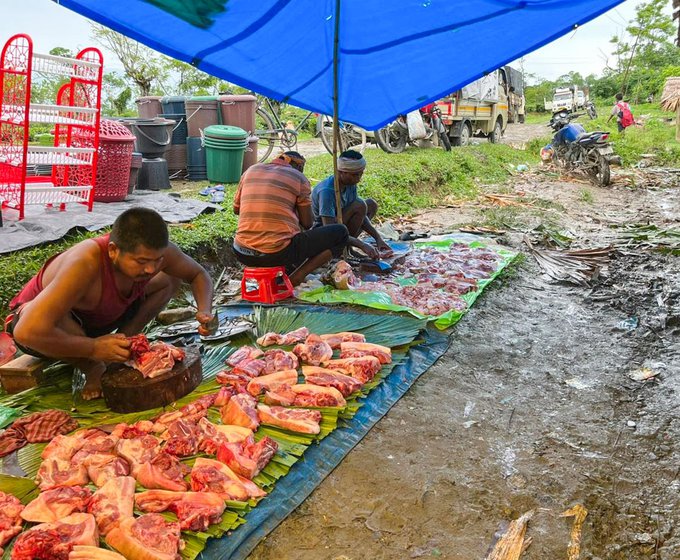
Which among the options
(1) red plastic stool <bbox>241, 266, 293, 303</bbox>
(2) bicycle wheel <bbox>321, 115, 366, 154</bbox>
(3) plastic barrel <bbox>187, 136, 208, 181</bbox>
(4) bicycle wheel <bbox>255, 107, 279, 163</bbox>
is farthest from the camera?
(2) bicycle wheel <bbox>321, 115, 366, 154</bbox>

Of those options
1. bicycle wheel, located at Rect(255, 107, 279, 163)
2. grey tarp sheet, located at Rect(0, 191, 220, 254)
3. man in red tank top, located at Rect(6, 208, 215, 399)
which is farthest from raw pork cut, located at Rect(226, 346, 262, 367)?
bicycle wheel, located at Rect(255, 107, 279, 163)

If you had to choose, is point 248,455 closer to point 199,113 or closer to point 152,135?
point 152,135

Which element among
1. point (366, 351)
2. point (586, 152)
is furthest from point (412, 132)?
point (366, 351)

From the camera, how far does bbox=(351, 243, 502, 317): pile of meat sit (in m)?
4.97

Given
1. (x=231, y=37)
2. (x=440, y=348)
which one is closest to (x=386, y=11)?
(x=231, y=37)

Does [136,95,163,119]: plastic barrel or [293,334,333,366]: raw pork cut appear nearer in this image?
[293,334,333,366]: raw pork cut

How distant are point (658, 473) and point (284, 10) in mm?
3555

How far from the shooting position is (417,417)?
3227mm

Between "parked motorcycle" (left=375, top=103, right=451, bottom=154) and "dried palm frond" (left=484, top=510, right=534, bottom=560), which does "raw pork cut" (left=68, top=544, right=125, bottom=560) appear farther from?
"parked motorcycle" (left=375, top=103, right=451, bottom=154)

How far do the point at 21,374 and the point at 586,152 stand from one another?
1316cm

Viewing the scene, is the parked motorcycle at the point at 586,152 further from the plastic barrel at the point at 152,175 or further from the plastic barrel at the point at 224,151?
the plastic barrel at the point at 152,175

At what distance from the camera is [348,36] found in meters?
4.36

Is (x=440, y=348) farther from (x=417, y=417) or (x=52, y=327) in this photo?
(x=52, y=327)

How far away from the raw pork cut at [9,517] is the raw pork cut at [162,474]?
479 millimetres
